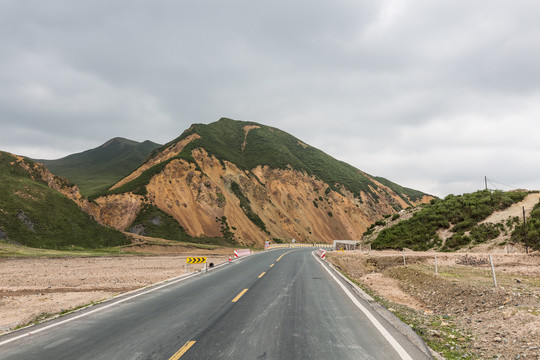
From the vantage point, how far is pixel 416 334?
6.13 meters

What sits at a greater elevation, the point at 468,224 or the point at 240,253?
the point at 468,224

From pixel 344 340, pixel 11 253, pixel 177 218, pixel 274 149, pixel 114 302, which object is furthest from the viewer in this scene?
pixel 274 149

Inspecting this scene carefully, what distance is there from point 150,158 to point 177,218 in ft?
115

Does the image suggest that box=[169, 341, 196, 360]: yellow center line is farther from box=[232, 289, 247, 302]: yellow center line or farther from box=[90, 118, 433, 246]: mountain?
box=[90, 118, 433, 246]: mountain

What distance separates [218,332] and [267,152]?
101 metres

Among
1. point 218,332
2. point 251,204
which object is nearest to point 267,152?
point 251,204

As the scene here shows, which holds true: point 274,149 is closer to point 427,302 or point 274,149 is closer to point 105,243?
point 105,243

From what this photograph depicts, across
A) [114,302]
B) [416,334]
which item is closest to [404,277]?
[416,334]

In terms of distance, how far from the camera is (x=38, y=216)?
130 feet

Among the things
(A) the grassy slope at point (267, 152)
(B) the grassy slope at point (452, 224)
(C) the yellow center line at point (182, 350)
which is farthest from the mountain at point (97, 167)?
(C) the yellow center line at point (182, 350)

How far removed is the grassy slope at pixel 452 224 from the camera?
3250 centimetres

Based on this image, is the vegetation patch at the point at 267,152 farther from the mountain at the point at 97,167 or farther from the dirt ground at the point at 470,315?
the dirt ground at the point at 470,315

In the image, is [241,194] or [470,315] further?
[241,194]

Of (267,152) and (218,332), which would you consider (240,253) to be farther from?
(267,152)
